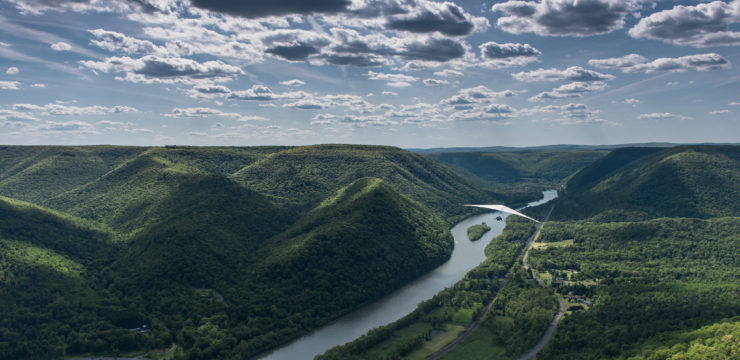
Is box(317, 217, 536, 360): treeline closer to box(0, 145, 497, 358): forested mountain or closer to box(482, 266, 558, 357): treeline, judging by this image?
box(482, 266, 558, 357): treeline

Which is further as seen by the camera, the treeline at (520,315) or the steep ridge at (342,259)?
the steep ridge at (342,259)

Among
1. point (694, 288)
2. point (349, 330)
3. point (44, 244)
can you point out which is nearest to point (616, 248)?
point (694, 288)

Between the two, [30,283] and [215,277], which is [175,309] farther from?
[30,283]

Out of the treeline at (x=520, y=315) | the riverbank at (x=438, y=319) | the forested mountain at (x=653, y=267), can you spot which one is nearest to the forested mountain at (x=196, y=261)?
the riverbank at (x=438, y=319)

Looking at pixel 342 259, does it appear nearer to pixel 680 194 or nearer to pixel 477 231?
pixel 477 231

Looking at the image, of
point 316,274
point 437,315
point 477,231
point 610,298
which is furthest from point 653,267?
point 316,274

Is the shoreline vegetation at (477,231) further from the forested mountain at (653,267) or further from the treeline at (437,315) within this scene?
the treeline at (437,315)

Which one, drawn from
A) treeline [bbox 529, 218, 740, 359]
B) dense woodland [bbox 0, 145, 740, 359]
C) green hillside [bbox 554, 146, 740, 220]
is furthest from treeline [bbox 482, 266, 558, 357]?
green hillside [bbox 554, 146, 740, 220]
